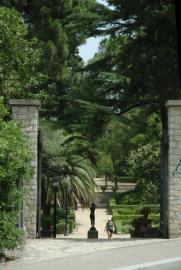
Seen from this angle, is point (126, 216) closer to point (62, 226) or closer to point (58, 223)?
point (58, 223)

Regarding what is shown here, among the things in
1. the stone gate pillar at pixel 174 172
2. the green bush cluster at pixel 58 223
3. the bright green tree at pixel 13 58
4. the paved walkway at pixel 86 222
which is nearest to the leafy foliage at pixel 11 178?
the stone gate pillar at pixel 174 172

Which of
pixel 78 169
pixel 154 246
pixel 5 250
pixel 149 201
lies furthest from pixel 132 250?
pixel 149 201

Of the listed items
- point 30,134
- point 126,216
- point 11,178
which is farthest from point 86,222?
point 11,178

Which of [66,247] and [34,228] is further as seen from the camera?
[34,228]

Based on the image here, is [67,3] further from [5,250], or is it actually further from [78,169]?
[5,250]

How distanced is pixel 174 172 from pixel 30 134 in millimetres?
3857

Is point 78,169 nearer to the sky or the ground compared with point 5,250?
nearer to the sky

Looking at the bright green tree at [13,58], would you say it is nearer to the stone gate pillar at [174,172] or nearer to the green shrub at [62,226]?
the stone gate pillar at [174,172]

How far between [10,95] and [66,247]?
880 centimetres

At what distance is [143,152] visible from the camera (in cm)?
3750

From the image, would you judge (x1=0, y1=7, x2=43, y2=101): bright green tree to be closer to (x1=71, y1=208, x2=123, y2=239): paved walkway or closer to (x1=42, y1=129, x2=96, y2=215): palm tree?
(x1=42, y1=129, x2=96, y2=215): palm tree

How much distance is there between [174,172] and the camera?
45.3 feet

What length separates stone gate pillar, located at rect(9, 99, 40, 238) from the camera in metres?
13.5

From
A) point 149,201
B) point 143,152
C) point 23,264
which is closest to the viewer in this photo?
point 23,264
